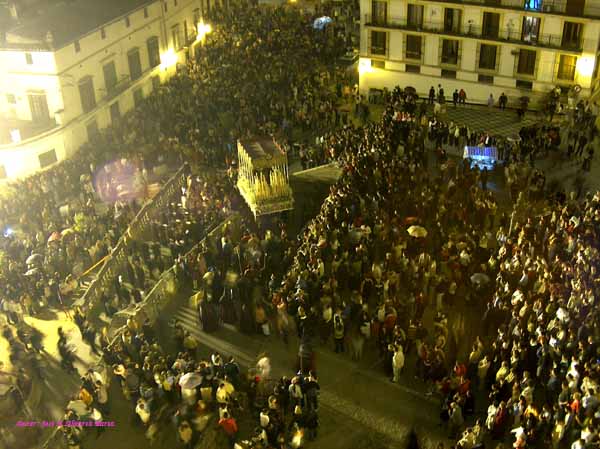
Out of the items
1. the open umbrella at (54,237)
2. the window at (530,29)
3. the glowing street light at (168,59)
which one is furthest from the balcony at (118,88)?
the window at (530,29)

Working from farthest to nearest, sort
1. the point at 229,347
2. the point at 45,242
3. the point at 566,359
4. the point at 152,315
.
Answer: the point at 45,242, the point at 152,315, the point at 229,347, the point at 566,359

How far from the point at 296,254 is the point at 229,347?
3.94m

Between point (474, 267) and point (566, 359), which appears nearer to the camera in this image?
point (566, 359)

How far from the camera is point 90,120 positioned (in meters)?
37.9

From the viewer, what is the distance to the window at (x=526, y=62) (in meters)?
34.9

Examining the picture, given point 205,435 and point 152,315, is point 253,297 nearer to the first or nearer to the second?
point 152,315

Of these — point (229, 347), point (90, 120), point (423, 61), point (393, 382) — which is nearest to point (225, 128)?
point (90, 120)

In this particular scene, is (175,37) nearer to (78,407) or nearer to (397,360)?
(78,407)

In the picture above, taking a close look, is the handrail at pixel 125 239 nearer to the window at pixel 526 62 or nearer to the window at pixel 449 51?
the window at pixel 449 51

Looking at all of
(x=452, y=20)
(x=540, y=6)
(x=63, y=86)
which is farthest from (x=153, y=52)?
(x=540, y=6)

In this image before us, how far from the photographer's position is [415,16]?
37094 millimetres

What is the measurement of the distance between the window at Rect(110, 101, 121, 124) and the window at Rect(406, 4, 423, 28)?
17.8 m

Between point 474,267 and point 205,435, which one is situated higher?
point 474,267

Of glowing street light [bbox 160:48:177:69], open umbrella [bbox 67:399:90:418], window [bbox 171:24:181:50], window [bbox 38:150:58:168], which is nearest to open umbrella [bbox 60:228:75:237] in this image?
open umbrella [bbox 67:399:90:418]
